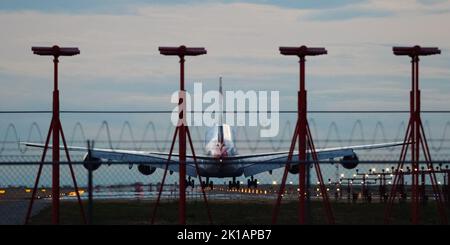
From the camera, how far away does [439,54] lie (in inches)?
838

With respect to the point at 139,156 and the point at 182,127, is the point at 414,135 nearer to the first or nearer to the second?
the point at 182,127

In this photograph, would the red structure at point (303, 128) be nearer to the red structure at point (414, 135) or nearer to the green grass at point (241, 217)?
the red structure at point (414, 135)

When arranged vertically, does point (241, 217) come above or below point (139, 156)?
below

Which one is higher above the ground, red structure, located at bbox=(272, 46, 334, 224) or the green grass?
red structure, located at bbox=(272, 46, 334, 224)

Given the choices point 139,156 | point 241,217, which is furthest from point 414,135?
point 139,156

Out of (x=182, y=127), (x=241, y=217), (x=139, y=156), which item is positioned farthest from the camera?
(x=139, y=156)

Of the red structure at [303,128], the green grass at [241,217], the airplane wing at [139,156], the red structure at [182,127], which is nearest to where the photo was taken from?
the airplane wing at [139,156]

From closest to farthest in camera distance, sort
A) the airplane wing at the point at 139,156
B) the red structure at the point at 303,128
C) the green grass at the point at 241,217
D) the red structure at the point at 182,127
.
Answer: the airplane wing at the point at 139,156, the red structure at the point at 182,127, the red structure at the point at 303,128, the green grass at the point at 241,217

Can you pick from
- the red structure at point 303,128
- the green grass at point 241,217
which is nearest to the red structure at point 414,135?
the red structure at point 303,128

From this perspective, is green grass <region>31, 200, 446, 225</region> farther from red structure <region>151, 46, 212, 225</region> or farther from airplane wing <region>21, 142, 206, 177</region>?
red structure <region>151, 46, 212, 225</region>

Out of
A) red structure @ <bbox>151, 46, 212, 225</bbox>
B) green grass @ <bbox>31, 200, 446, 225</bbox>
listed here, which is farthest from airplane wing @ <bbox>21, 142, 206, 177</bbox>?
green grass @ <bbox>31, 200, 446, 225</bbox>
